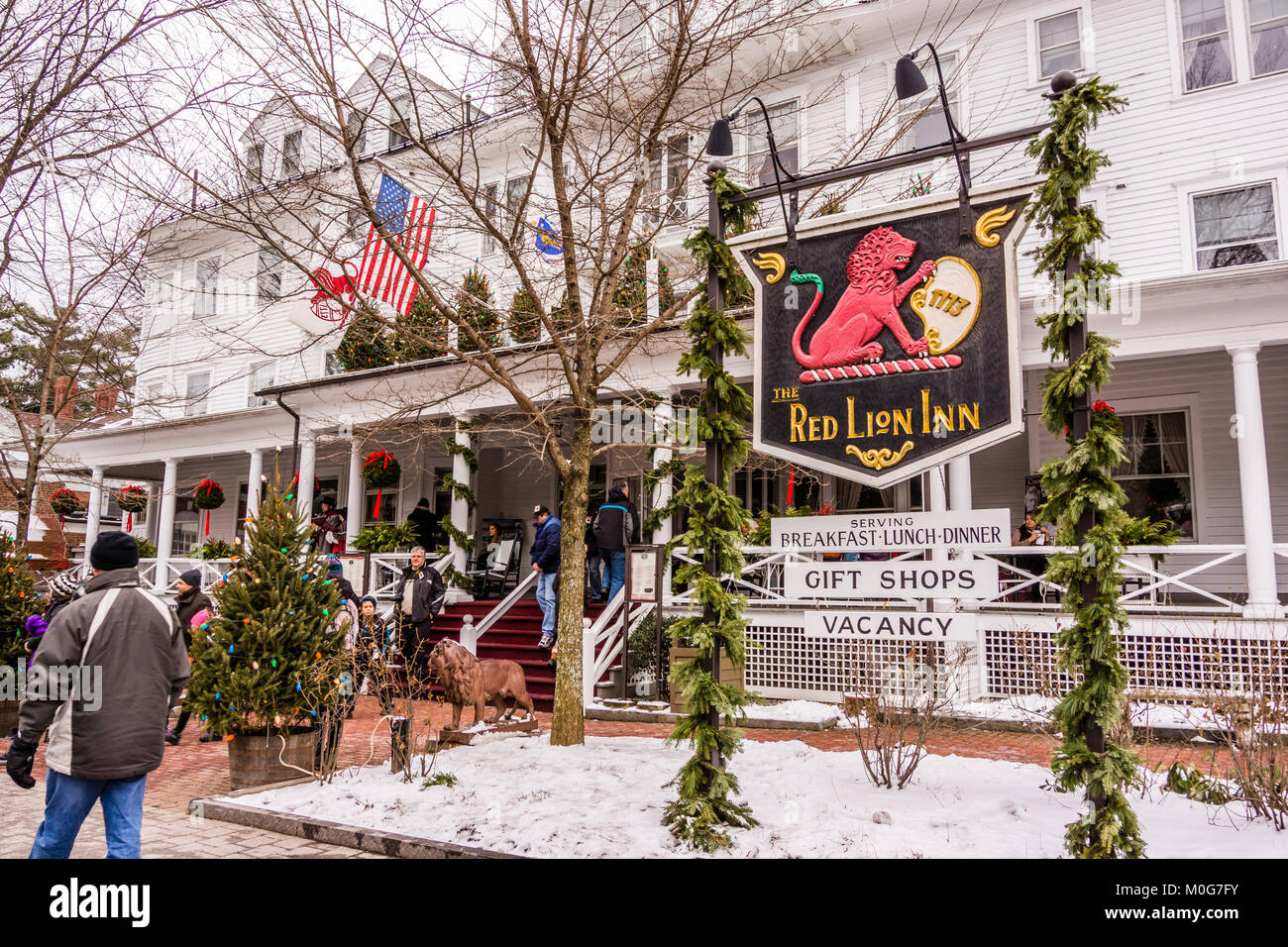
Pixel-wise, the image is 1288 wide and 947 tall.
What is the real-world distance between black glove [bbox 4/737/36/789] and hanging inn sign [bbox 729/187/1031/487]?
4582 mm

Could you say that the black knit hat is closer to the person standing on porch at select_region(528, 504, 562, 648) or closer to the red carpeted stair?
the red carpeted stair

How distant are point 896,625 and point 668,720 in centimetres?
519

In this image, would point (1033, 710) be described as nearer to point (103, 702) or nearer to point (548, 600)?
point (548, 600)

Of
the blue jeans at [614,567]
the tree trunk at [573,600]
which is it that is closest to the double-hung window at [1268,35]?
the blue jeans at [614,567]

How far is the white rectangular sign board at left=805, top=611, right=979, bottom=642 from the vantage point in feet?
16.6

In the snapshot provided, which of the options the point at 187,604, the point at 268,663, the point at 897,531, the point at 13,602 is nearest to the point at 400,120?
the point at 268,663

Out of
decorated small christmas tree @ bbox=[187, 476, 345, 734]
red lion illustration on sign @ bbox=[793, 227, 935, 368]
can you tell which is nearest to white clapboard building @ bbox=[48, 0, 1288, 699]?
decorated small christmas tree @ bbox=[187, 476, 345, 734]

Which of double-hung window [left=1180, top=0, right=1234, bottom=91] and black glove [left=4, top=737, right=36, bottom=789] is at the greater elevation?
double-hung window [left=1180, top=0, right=1234, bottom=91]

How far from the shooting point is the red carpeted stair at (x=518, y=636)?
1136cm

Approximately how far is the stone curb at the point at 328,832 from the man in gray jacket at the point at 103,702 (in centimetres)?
156

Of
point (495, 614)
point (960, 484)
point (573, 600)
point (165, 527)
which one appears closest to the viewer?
point (573, 600)

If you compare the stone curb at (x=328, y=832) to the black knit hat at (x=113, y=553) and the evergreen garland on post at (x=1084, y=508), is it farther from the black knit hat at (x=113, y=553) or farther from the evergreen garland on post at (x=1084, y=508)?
the evergreen garland on post at (x=1084, y=508)

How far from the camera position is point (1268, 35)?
1239 centimetres
